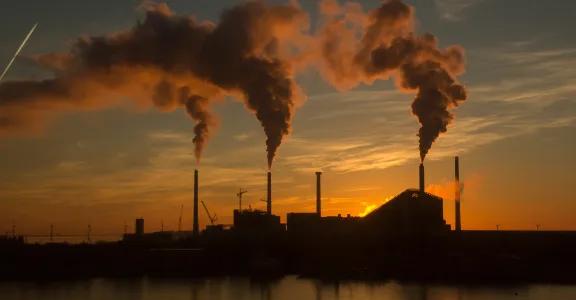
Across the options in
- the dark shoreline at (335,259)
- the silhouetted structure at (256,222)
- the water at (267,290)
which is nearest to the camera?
the water at (267,290)

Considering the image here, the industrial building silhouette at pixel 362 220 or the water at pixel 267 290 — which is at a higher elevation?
the industrial building silhouette at pixel 362 220

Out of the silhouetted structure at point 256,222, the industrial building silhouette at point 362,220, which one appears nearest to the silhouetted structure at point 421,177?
the industrial building silhouette at point 362,220

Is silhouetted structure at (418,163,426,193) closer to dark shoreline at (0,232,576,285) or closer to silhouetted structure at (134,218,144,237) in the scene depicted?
dark shoreline at (0,232,576,285)

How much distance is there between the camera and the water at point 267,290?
9412 cm

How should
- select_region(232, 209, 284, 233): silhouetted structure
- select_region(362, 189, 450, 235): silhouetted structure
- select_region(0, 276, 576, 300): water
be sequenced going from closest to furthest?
select_region(0, 276, 576, 300): water → select_region(362, 189, 450, 235): silhouetted structure → select_region(232, 209, 284, 233): silhouetted structure

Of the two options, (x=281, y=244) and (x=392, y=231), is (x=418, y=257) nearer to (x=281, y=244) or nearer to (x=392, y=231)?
(x=392, y=231)

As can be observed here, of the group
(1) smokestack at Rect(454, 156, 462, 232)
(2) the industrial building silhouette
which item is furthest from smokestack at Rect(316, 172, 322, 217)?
(1) smokestack at Rect(454, 156, 462, 232)

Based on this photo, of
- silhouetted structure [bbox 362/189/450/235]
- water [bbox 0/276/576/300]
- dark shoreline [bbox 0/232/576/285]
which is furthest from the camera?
silhouetted structure [bbox 362/189/450/235]

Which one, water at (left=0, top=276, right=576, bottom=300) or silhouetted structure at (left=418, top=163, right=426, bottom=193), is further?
silhouetted structure at (left=418, top=163, right=426, bottom=193)

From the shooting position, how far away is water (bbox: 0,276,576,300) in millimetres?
94125

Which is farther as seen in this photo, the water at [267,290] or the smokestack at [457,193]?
the smokestack at [457,193]

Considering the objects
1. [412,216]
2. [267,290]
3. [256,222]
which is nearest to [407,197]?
[412,216]

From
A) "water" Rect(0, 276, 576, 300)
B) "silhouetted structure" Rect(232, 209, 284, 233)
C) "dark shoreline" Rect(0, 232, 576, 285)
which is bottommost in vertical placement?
"water" Rect(0, 276, 576, 300)

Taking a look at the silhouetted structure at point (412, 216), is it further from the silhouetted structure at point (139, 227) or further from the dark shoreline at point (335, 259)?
the silhouetted structure at point (139, 227)
